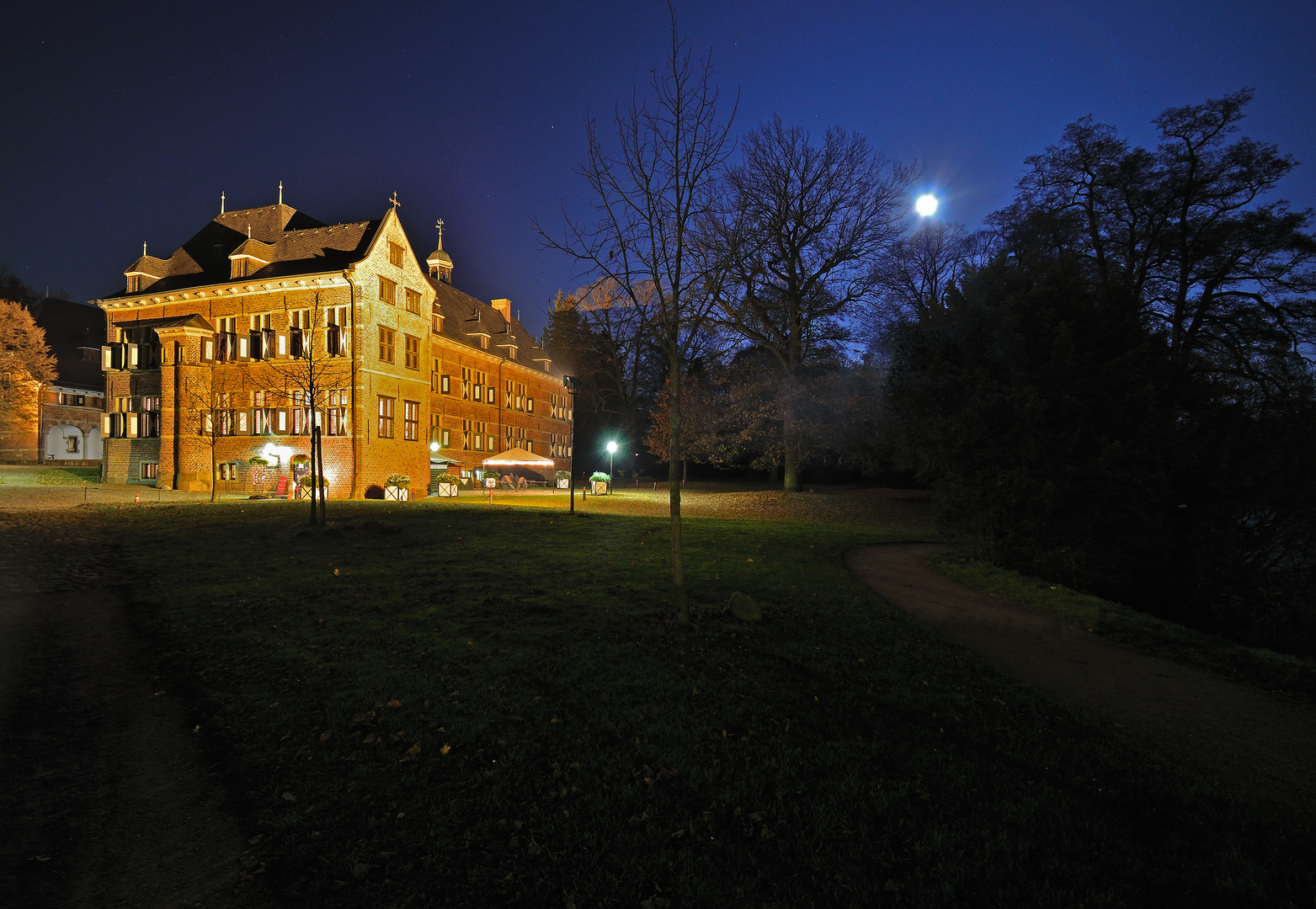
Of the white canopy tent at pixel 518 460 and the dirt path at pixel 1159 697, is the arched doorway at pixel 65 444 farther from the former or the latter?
the dirt path at pixel 1159 697

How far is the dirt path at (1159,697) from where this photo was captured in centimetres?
504

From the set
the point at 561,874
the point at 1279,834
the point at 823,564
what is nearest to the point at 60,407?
the point at 823,564

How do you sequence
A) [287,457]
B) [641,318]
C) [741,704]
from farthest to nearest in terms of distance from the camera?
[287,457] → [641,318] → [741,704]

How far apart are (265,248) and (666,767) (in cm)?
3945

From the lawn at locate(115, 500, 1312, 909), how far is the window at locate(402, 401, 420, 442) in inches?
1063

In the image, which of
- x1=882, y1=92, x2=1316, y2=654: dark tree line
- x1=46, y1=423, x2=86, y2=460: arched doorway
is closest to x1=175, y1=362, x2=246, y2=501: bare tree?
x1=46, y1=423, x2=86, y2=460: arched doorway

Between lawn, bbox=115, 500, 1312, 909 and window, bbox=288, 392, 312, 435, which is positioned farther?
window, bbox=288, 392, 312, 435

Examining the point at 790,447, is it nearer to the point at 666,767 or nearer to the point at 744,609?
the point at 744,609

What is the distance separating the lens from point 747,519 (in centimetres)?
2259

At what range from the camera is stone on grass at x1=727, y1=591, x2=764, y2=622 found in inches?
324

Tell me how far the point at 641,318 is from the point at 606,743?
5.01 m

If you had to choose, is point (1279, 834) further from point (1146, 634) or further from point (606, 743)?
point (1146, 634)

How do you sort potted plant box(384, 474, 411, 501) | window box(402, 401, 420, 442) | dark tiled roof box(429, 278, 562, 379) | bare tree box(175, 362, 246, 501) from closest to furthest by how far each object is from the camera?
potted plant box(384, 474, 411, 501)
bare tree box(175, 362, 246, 501)
window box(402, 401, 420, 442)
dark tiled roof box(429, 278, 562, 379)

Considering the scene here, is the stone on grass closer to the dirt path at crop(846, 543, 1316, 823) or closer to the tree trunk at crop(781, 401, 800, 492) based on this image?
the dirt path at crop(846, 543, 1316, 823)
